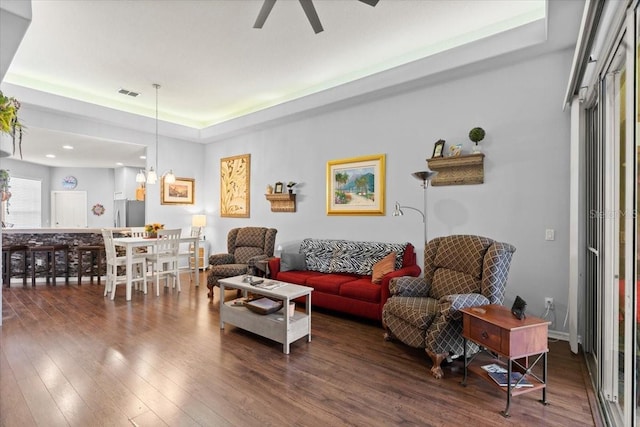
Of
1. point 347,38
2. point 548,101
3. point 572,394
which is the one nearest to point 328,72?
point 347,38

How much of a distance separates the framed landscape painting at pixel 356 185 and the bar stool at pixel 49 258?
4864mm

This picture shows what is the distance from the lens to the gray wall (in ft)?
10.7

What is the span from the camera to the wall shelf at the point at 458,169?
3.65 meters

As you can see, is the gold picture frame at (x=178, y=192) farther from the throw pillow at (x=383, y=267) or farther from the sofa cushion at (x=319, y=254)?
the throw pillow at (x=383, y=267)

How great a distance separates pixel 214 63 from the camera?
432cm

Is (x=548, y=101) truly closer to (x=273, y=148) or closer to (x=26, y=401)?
(x=273, y=148)

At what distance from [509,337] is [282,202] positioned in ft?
14.0

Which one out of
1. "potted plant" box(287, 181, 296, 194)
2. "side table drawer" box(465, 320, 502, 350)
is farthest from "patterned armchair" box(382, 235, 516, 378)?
"potted plant" box(287, 181, 296, 194)

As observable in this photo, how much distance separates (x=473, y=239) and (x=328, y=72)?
3097mm

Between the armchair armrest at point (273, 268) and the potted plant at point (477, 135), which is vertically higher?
the potted plant at point (477, 135)

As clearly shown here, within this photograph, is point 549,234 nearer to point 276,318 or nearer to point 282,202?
point 276,318

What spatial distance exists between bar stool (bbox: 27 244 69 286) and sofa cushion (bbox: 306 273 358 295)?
15.4ft

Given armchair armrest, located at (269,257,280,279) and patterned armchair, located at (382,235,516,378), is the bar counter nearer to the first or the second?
armchair armrest, located at (269,257,280,279)

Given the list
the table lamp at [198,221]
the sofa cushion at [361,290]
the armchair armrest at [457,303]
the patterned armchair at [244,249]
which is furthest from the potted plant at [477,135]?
the table lamp at [198,221]
